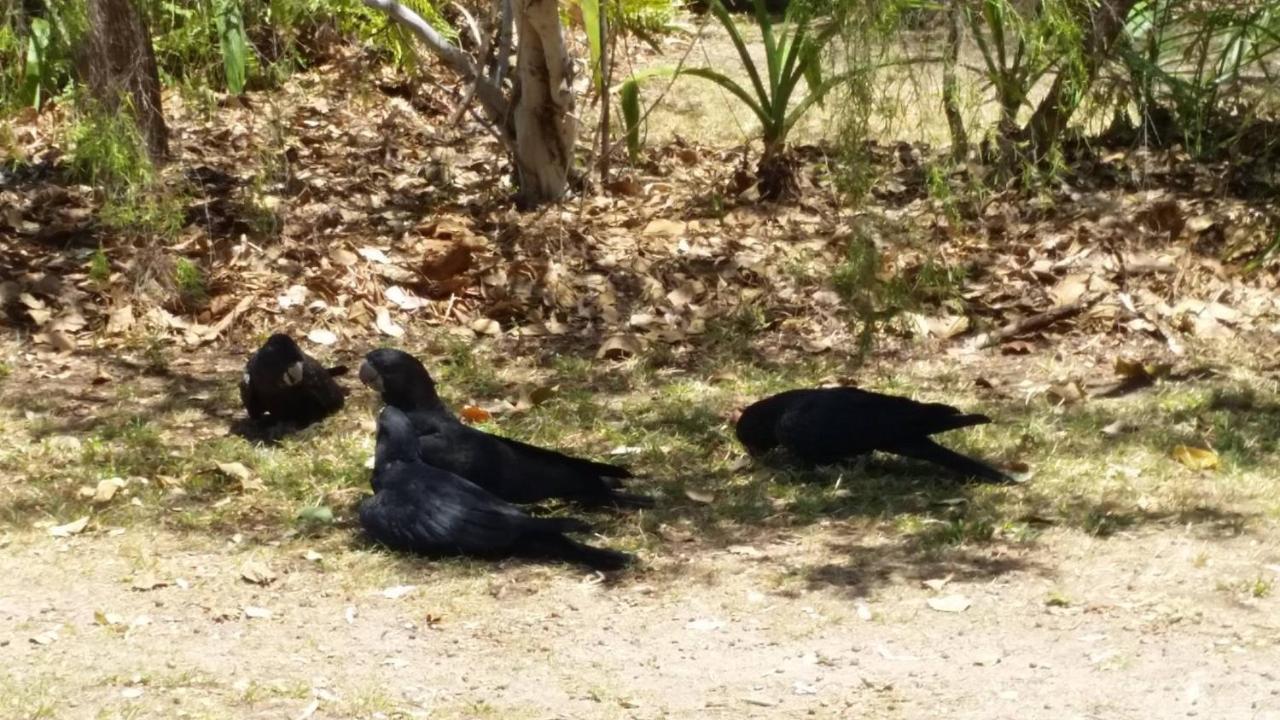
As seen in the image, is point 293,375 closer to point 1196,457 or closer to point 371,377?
point 371,377

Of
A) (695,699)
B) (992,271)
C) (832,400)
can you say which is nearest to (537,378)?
(832,400)

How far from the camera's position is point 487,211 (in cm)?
936

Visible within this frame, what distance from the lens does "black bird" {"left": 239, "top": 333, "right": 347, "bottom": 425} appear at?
6676 mm

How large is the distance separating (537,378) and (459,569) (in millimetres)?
2190

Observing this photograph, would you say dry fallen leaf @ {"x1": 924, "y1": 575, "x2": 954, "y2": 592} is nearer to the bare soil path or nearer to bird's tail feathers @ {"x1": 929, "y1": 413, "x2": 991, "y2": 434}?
the bare soil path

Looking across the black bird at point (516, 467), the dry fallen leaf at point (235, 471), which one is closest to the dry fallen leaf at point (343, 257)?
the dry fallen leaf at point (235, 471)

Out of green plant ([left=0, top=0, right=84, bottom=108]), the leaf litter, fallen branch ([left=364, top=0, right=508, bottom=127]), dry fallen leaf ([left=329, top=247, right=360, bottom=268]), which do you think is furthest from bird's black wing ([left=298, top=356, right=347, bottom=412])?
fallen branch ([left=364, top=0, right=508, bottom=127])

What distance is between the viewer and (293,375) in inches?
263

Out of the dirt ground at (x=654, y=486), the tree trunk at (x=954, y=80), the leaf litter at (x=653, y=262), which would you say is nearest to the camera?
the dirt ground at (x=654, y=486)

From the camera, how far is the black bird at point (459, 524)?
5.43m

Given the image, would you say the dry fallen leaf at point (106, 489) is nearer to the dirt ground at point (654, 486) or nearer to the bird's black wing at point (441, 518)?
the dirt ground at point (654, 486)

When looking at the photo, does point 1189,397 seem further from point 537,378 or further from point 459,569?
point 459,569

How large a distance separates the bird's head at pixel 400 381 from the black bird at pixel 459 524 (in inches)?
22.9

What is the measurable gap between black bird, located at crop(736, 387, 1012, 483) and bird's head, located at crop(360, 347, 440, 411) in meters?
1.34
